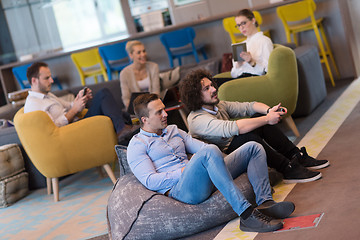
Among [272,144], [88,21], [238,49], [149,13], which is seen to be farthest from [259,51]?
[88,21]

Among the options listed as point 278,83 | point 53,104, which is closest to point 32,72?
point 53,104

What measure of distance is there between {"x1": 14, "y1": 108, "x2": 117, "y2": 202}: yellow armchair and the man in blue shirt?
1358 mm

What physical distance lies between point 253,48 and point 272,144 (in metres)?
1.44

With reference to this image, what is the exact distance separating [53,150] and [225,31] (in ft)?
11.2

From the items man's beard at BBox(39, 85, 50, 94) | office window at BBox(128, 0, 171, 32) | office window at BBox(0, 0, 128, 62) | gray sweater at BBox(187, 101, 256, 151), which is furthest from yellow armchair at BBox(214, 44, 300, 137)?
office window at BBox(0, 0, 128, 62)

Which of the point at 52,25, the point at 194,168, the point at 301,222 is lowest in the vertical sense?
the point at 301,222

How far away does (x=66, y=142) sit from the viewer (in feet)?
14.1

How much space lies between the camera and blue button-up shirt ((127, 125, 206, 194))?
9.55 feet

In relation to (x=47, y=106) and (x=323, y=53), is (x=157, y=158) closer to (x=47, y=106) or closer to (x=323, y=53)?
(x=47, y=106)

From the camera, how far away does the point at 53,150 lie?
4.28 metres

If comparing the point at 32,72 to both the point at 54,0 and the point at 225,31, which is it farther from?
the point at 54,0

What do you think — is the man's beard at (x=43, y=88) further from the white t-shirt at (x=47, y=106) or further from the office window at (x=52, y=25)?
the office window at (x=52, y=25)

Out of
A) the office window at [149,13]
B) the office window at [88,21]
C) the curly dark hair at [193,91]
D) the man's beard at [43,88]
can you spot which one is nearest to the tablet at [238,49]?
Result: the curly dark hair at [193,91]

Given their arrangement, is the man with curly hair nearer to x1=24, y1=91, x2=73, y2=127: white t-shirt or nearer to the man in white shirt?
the man in white shirt
